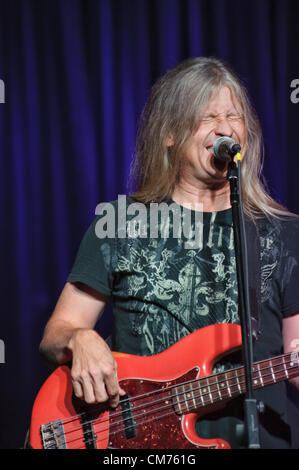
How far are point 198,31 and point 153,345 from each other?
6.48ft

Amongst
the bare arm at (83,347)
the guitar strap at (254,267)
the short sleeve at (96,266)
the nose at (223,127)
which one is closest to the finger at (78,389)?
the bare arm at (83,347)

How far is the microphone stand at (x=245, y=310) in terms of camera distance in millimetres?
1286

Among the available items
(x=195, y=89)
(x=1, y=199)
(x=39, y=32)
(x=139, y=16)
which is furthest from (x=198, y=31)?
(x=1, y=199)

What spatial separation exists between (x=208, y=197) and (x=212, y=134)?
24 centimetres

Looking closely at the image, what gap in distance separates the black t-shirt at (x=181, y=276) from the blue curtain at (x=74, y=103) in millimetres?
1114

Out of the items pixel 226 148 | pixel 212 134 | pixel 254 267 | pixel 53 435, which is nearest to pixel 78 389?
pixel 53 435

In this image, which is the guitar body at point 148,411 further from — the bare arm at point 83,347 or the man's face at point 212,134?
the man's face at point 212,134

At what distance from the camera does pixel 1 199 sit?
3.21 m

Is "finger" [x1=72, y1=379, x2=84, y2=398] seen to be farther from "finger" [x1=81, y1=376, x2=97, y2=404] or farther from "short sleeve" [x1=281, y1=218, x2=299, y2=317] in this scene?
"short sleeve" [x1=281, y1=218, x2=299, y2=317]

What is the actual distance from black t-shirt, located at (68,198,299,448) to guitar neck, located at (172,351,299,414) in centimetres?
23

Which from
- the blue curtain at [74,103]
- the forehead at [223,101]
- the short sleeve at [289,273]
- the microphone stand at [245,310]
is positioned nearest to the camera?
the microphone stand at [245,310]

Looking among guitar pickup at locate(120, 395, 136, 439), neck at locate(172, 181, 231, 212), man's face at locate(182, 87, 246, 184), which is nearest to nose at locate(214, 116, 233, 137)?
man's face at locate(182, 87, 246, 184)

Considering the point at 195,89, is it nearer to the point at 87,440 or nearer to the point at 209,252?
the point at 209,252

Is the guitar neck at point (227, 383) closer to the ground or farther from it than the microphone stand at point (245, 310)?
closer to the ground
